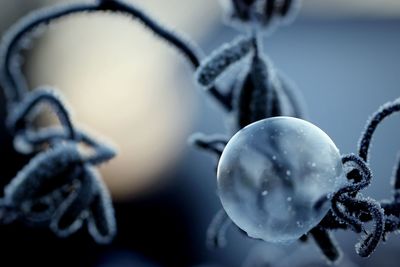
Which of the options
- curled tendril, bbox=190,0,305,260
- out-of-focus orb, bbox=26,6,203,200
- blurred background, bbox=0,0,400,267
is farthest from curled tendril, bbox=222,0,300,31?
out-of-focus orb, bbox=26,6,203,200

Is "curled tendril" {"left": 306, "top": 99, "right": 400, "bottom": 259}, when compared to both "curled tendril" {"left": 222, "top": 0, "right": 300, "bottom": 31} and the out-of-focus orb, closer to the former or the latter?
"curled tendril" {"left": 222, "top": 0, "right": 300, "bottom": 31}

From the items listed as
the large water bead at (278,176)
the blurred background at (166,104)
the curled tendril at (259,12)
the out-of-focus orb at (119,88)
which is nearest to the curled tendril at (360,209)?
the large water bead at (278,176)

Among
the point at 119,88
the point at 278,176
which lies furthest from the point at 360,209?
the point at 119,88

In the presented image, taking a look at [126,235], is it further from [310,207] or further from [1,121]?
[310,207]

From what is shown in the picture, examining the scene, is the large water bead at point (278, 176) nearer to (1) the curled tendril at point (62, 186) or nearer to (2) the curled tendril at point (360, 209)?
(2) the curled tendril at point (360, 209)

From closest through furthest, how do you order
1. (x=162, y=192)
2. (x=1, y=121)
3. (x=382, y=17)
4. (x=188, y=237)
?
(x=1, y=121) < (x=188, y=237) < (x=162, y=192) < (x=382, y=17)

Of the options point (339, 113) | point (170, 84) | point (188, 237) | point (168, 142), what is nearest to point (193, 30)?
point (170, 84)

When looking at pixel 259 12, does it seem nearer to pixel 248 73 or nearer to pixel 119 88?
pixel 248 73
